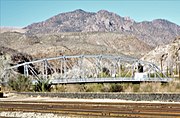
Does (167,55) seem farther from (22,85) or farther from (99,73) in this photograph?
(22,85)

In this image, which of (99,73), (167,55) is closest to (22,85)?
(99,73)

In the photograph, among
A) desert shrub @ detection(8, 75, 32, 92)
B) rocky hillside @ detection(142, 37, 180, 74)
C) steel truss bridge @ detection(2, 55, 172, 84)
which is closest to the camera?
desert shrub @ detection(8, 75, 32, 92)

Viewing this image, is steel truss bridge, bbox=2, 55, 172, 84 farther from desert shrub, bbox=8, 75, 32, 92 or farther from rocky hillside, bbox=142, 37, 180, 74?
desert shrub, bbox=8, 75, 32, 92

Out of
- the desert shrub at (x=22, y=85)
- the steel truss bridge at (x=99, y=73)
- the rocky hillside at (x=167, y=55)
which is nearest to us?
the desert shrub at (x=22, y=85)

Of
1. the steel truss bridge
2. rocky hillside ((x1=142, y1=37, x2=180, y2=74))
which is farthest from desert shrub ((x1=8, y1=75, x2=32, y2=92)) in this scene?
rocky hillside ((x1=142, y1=37, x2=180, y2=74))

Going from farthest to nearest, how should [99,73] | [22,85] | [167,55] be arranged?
[167,55] < [99,73] < [22,85]

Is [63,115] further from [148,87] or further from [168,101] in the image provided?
[148,87]

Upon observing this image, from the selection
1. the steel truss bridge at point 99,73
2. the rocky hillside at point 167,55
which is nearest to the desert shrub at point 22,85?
the steel truss bridge at point 99,73

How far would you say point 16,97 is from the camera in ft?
153

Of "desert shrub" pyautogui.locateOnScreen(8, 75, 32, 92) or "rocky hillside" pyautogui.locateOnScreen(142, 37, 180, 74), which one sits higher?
"rocky hillside" pyautogui.locateOnScreen(142, 37, 180, 74)

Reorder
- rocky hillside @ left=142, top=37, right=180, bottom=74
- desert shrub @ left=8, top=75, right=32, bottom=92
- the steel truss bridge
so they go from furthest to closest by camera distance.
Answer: rocky hillside @ left=142, top=37, right=180, bottom=74
the steel truss bridge
desert shrub @ left=8, top=75, right=32, bottom=92

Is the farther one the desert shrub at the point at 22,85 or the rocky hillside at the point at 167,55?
the rocky hillside at the point at 167,55

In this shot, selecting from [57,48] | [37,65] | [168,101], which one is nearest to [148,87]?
[168,101]

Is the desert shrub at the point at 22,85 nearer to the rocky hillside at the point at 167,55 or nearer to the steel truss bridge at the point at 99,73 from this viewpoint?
the steel truss bridge at the point at 99,73
